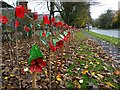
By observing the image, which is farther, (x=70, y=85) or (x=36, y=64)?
(x=70, y=85)

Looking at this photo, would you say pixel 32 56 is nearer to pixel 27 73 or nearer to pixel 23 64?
pixel 27 73

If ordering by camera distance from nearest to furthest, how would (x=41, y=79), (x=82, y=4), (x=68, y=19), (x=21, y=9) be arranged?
(x=21, y=9) → (x=41, y=79) → (x=68, y=19) → (x=82, y=4)

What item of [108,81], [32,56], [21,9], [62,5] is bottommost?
[108,81]

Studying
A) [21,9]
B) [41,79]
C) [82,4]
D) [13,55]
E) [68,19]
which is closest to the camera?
[21,9]

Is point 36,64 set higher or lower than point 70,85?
higher

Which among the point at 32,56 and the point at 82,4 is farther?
the point at 82,4

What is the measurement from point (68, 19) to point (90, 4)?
436 cm

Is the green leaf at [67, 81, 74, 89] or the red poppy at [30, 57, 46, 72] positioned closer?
the red poppy at [30, 57, 46, 72]

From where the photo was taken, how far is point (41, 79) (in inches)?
114

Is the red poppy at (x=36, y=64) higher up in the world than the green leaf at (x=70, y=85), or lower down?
higher up

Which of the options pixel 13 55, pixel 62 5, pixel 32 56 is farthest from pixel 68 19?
pixel 32 56

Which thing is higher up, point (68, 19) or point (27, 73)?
point (68, 19)

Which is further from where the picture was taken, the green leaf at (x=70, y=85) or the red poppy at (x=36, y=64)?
the green leaf at (x=70, y=85)

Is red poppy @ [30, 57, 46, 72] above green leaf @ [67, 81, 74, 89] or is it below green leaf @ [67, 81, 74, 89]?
above
